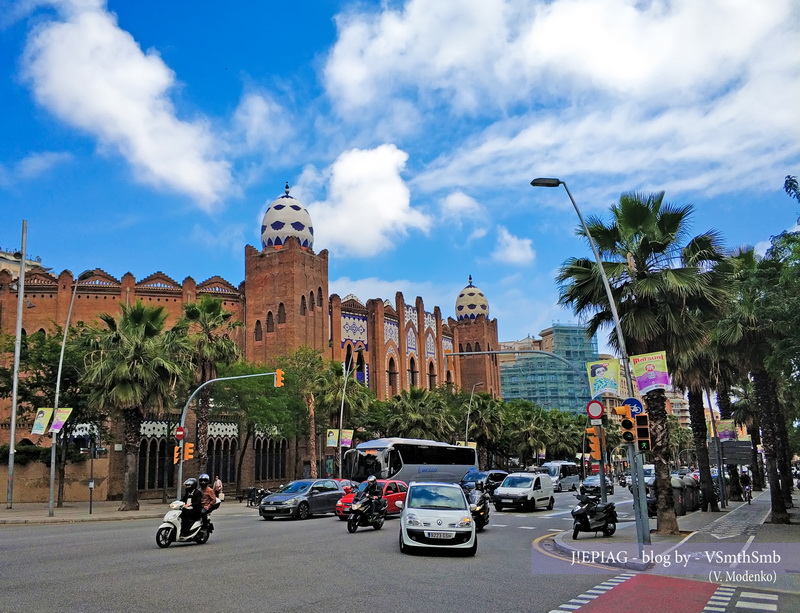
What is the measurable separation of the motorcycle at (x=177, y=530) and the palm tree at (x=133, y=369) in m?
14.3

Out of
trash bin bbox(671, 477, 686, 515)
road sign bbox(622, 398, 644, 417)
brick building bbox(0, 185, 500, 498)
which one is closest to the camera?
road sign bbox(622, 398, 644, 417)

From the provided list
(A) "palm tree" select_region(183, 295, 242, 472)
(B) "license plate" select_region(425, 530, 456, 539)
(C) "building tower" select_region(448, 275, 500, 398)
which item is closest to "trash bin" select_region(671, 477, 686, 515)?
(B) "license plate" select_region(425, 530, 456, 539)

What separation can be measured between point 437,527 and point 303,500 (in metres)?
12.2

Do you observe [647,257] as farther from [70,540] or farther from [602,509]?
[70,540]

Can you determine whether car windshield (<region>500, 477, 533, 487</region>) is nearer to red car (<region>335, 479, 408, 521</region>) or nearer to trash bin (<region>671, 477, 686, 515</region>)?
trash bin (<region>671, 477, 686, 515</region>)

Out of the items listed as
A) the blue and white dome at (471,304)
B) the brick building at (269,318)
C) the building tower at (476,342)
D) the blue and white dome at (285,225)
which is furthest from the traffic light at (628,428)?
the blue and white dome at (471,304)

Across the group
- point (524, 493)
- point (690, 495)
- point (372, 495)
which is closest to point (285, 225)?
point (524, 493)

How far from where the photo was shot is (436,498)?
14.1 meters

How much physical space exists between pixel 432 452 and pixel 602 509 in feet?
76.0

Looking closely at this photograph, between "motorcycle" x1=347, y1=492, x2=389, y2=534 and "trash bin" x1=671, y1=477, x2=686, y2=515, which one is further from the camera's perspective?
"trash bin" x1=671, y1=477, x2=686, y2=515

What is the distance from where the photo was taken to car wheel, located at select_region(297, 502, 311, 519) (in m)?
24.1

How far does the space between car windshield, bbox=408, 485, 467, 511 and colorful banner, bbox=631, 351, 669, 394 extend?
468 centimetres

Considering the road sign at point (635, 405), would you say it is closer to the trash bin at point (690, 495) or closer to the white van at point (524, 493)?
the trash bin at point (690, 495)

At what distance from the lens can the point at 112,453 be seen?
39.4m
